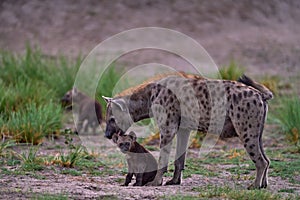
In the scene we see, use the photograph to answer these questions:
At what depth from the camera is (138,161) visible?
7.38 meters

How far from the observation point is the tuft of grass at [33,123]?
8875 mm

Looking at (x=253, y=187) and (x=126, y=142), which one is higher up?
(x=126, y=142)

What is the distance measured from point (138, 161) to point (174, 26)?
33.3 ft

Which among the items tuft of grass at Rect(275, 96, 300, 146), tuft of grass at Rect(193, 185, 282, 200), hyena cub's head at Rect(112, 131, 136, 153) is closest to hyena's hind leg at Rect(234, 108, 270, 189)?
tuft of grass at Rect(193, 185, 282, 200)

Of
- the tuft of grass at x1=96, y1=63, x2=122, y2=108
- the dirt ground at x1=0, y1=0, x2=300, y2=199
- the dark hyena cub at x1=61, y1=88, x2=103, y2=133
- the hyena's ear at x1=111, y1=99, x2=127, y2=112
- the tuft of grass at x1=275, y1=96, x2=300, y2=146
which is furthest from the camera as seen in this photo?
the dirt ground at x1=0, y1=0, x2=300, y2=199

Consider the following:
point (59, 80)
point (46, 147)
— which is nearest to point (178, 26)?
point (59, 80)

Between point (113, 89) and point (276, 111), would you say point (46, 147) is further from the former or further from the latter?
point (276, 111)

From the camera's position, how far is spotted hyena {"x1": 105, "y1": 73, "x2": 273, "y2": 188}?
6.93m

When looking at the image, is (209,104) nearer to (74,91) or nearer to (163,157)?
(163,157)

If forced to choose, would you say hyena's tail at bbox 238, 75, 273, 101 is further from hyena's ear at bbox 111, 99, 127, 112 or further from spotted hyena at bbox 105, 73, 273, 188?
hyena's ear at bbox 111, 99, 127, 112

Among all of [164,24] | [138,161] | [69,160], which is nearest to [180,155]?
[138,161]

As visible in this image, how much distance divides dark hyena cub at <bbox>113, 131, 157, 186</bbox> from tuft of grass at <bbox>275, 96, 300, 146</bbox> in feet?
8.63

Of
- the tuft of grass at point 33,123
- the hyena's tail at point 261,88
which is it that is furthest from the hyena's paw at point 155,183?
the tuft of grass at point 33,123

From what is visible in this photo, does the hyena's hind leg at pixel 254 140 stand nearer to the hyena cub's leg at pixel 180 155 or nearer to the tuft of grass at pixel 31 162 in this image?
the hyena cub's leg at pixel 180 155
